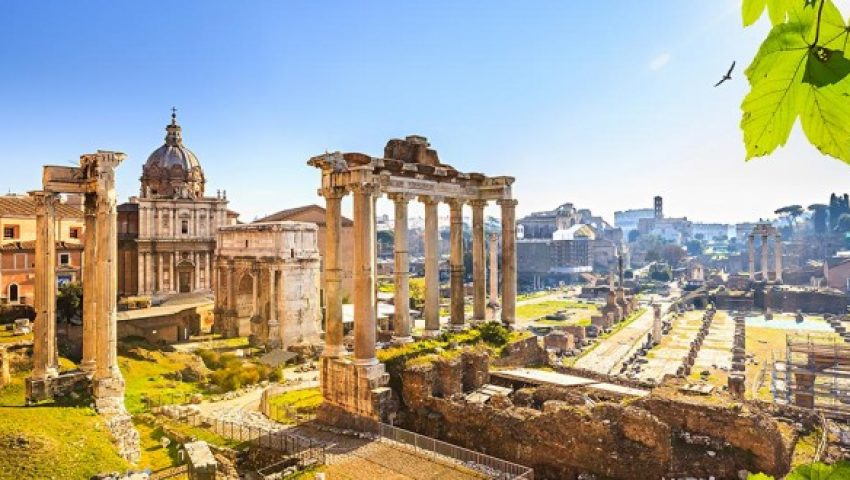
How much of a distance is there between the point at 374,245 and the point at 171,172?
3453cm

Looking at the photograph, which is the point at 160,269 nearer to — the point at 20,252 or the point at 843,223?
the point at 20,252

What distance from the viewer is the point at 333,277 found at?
1642 cm

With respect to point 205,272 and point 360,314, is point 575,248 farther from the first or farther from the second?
point 360,314

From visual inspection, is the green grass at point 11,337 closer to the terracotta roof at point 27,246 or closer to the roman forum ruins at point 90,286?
the terracotta roof at point 27,246

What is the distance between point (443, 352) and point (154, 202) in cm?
3439

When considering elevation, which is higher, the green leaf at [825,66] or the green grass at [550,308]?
the green leaf at [825,66]

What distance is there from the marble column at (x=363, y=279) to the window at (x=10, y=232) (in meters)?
27.6

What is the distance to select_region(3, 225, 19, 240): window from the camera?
107 feet

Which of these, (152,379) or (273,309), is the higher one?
(273,309)

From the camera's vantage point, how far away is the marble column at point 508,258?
21312 millimetres

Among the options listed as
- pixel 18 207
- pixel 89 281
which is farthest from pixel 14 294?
pixel 89 281

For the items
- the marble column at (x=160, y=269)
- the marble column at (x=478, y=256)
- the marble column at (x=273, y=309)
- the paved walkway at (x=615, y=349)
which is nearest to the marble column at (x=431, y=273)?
the marble column at (x=478, y=256)

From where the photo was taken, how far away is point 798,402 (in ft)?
85.7

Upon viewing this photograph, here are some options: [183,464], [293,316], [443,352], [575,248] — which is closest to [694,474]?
[443,352]
